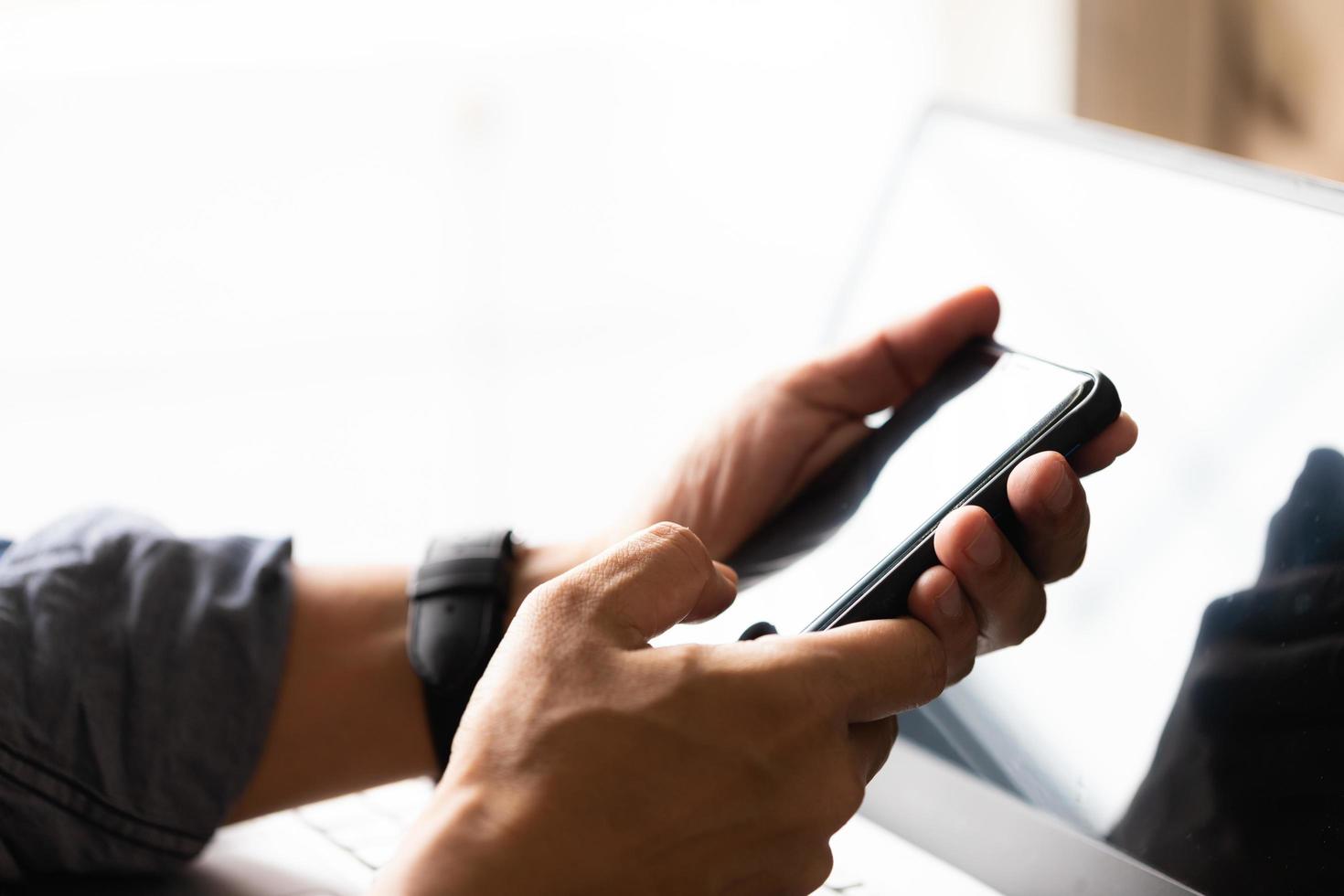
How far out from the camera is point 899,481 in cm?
53

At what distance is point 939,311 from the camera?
578mm

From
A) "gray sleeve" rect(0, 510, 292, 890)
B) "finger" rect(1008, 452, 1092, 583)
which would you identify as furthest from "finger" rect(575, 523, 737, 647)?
"gray sleeve" rect(0, 510, 292, 890)

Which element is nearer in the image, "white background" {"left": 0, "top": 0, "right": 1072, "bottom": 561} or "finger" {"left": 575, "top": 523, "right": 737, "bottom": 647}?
"finger" {"left": 575, "top": 523, "right": 737, "bottom": 647}

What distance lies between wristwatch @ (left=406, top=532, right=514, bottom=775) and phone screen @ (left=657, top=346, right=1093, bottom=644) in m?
0.12

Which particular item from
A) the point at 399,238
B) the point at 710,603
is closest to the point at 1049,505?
the point at 710,603

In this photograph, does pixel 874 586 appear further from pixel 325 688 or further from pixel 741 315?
pixel 741 315

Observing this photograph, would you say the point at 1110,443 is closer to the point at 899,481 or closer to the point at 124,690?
the point at 899,481

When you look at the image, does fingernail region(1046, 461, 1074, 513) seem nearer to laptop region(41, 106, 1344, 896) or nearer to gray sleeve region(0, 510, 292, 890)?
laptop region(41, 106, 1344, 896)

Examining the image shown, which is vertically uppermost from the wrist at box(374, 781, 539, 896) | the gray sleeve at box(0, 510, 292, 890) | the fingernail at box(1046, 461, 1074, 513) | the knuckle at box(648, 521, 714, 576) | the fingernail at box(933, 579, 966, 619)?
the fingernail at box(1046, 461, 1074, 513)

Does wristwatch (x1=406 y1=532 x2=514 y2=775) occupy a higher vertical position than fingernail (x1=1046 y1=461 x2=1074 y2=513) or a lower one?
lower

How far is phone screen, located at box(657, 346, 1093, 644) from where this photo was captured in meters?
0.47

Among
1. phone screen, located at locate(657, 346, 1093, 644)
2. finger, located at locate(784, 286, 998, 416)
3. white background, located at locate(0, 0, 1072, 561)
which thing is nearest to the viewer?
phone screen, located at locate(657, 346, 1093, 644)

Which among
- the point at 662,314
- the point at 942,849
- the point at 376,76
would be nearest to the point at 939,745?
the point at 942,849

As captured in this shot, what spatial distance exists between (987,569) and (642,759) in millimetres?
145
